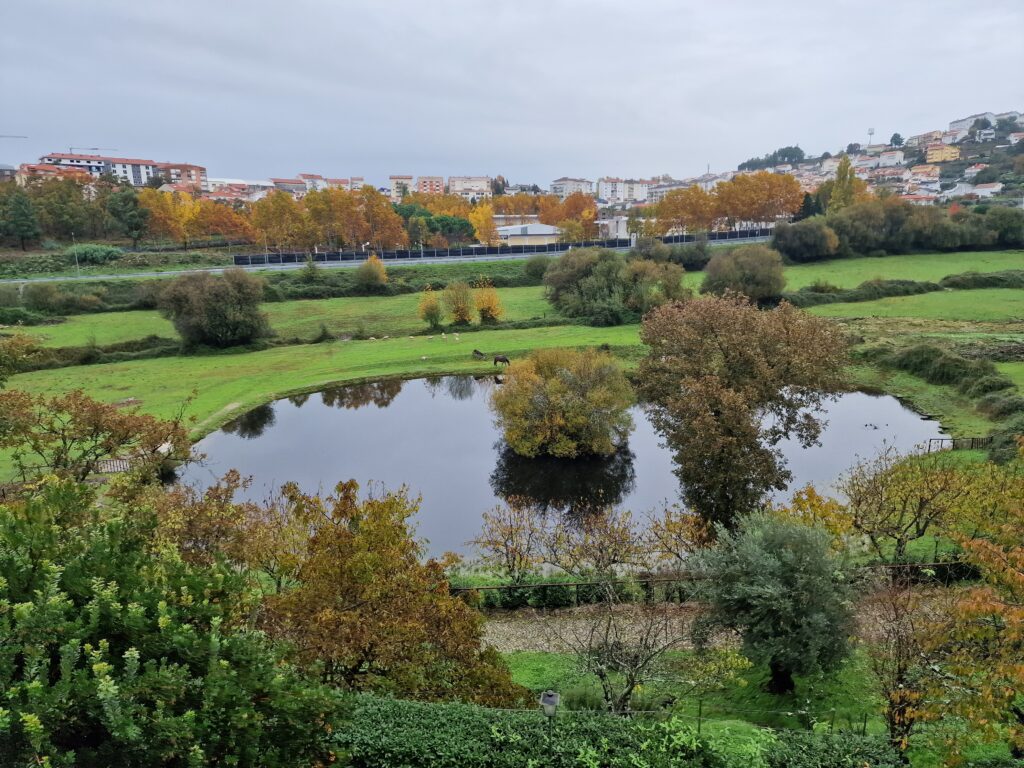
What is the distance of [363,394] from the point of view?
41.0 metres

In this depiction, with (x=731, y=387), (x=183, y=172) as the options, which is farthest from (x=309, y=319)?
(x=183, y=172)

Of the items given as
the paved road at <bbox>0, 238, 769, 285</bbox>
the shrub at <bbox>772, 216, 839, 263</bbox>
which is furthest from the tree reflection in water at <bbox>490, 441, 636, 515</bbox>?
the shrub at <bbox>772, 216, 839, 263</bbox>

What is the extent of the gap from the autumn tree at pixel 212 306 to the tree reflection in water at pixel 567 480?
28309 mm

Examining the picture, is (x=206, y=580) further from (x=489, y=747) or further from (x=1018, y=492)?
(x=1018, y=492)

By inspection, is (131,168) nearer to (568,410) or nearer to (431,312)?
(431,312)

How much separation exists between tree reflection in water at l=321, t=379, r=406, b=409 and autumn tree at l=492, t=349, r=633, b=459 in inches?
464

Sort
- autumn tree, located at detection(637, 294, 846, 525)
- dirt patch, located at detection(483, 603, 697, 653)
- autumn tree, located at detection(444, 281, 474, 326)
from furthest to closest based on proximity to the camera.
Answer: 1. autumn tree, located at detection(444, 281, 474, 326)
2. autumn tree, located at detection(637, 294, 846, 525)
3. dirt patch, located at detection(483, 603, 697, 653)

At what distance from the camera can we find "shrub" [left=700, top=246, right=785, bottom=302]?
54.8m

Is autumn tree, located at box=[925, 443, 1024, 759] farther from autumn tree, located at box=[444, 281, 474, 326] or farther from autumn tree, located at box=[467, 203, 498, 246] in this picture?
autumn tree, located at box=[467, 203, 498, 246]

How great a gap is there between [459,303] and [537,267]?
2354 cm

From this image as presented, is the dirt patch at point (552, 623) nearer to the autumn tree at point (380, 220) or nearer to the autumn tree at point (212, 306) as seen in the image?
the autumn tree at point (212, 306)

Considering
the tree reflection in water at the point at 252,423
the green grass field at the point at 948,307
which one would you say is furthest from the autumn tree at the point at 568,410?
the green grass field at the point at 948,307

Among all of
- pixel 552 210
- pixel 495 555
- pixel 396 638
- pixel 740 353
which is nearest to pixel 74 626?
pixel 396 638

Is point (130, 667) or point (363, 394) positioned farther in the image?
point (363, 394)
